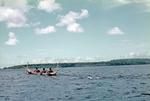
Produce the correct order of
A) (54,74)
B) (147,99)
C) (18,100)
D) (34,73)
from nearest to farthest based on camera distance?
(147,99)
(18,100)
(54,74)
(34,73)

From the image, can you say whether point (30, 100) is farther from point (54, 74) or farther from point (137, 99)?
point (54, 74)

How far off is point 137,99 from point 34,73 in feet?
372

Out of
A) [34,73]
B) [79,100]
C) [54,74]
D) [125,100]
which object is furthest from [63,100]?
[34,73]

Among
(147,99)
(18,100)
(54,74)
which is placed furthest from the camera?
(54,74)

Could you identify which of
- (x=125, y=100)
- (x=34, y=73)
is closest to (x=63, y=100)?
(x=125, y=100)

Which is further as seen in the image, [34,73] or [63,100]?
[34,73]

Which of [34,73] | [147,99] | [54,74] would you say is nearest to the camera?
[147,99]

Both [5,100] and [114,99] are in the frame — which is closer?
[114,99]

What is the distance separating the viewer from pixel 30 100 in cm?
5722

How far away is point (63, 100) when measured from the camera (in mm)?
57031

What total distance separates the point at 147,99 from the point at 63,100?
42.4 ft

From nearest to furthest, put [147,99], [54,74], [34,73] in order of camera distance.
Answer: [147,99] < [54,74] < [34,73]

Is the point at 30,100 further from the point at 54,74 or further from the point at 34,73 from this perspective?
the point at 34,73

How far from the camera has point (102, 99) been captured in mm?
56312
